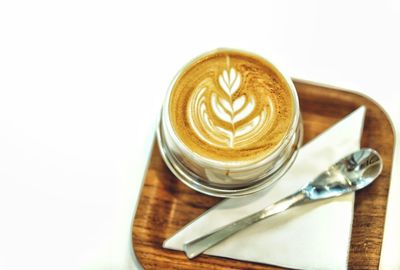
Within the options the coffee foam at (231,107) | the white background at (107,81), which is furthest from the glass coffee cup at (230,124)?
the white background at (107,81)

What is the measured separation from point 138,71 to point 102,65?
73mm

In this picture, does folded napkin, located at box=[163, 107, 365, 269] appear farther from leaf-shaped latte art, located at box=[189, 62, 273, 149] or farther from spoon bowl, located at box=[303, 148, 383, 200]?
leaf-shaped latte art, located at box=[189, 62, 273, 149]

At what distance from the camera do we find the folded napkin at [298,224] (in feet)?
3.01

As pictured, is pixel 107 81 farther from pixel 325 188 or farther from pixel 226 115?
pixel 325 188

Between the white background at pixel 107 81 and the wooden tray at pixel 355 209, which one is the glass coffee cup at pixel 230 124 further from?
the white background at pixel 107 81

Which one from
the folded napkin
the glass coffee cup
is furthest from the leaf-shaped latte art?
the folded napkin

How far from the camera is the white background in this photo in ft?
3.29

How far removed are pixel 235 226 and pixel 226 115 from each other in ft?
0.60

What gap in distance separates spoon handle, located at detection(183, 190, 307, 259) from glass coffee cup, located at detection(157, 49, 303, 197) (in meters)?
0.04

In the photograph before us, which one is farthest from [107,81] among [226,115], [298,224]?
[298,224]

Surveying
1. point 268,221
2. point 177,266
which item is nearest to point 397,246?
point 268,221

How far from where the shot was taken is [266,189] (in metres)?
0.97

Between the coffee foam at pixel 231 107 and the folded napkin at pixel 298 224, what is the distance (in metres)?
0.11

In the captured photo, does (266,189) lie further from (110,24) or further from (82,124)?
(110,24)
